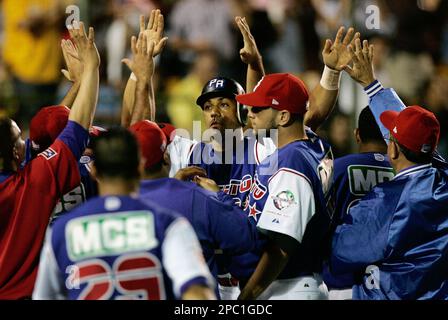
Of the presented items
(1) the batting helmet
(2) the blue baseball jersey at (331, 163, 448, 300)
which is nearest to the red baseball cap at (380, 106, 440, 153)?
(2) the blue baseball jersey at (331, 163, 448, 300)

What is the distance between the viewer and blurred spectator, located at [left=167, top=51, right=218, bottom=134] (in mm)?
10594

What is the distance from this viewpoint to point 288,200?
17.5 ft

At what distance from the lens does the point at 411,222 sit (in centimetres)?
545

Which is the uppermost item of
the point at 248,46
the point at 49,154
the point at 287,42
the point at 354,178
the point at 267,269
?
the point at 248,46

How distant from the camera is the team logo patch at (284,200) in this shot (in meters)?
5.32

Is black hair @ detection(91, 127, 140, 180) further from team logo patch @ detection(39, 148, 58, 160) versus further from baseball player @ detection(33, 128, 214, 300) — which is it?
team logo patch @ detection(39, 148, 58, 160)

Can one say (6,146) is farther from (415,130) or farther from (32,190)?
(415,130)

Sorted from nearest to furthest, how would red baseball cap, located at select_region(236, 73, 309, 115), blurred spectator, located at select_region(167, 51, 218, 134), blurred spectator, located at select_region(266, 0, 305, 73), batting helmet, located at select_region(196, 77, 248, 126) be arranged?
red baseball cap, located at select_region(236, 73, 309, 115) → batting helmet, located at select_region(196, 77, 248, 126) → blurred spectator, located at select_region(167, 51, 218, 134) → blurred spectator, located at select_region(266, 0, 305, 73)

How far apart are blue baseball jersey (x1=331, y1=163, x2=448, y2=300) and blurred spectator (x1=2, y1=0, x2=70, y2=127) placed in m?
6.48

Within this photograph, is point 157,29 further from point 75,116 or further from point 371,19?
point 371,19

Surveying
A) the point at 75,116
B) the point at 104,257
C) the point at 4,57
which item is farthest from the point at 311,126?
the point at 4,57

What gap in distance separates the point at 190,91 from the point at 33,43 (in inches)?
83.2

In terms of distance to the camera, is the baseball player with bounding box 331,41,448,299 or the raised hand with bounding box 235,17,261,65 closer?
the baseball player with bounding box 331,41,448,299

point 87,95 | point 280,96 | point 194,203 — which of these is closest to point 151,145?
point 194,203
